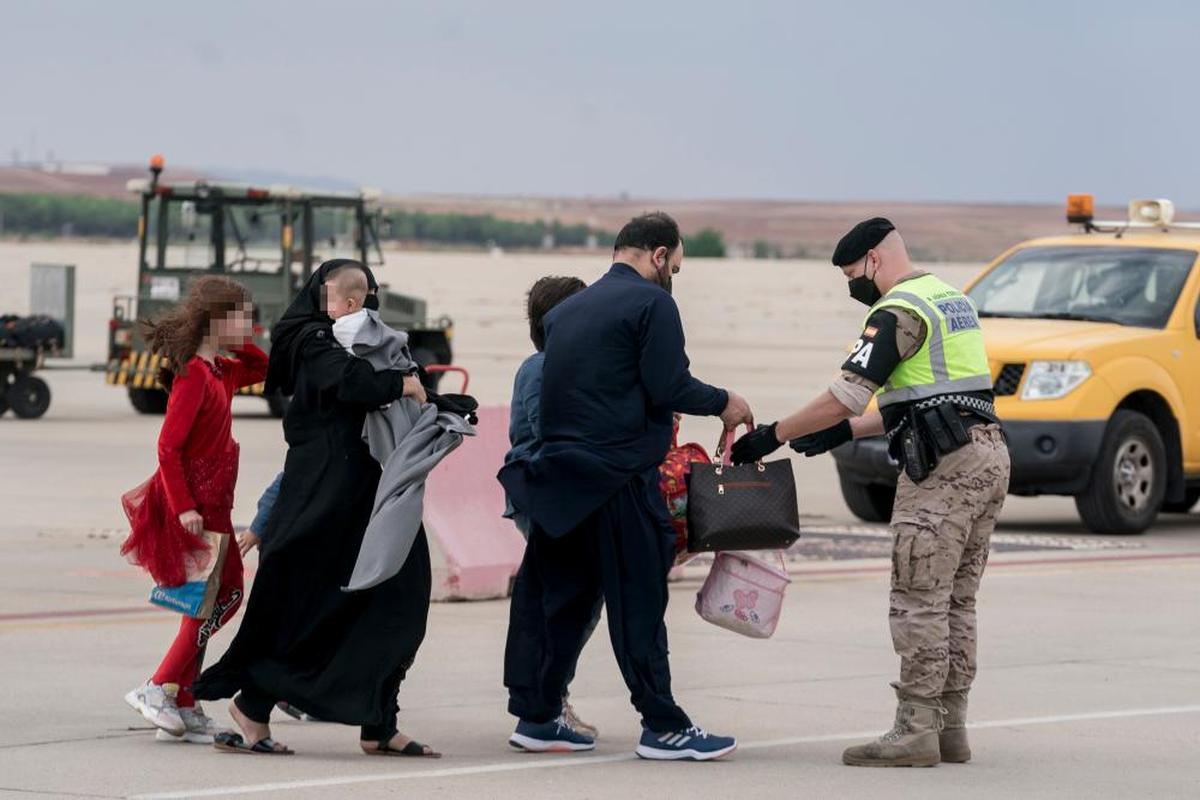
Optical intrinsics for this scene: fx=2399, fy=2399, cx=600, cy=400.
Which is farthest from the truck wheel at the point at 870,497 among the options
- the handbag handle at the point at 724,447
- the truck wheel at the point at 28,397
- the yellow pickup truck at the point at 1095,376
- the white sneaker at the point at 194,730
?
the truck wheel at the point at 28,397

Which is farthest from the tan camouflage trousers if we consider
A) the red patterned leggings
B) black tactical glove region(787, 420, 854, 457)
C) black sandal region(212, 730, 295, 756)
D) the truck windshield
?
the truck windshield

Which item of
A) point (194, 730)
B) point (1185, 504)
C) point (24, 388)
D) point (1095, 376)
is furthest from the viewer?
point (24, 388)

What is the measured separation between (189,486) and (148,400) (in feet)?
64.8

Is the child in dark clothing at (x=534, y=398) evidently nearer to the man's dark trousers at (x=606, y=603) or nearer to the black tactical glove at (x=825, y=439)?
the man's dark trousers at (x=606, y=603)

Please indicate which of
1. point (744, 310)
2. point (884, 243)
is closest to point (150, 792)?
point (884, 243)

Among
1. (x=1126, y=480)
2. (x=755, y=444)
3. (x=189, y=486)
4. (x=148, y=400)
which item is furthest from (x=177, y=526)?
(x=148, y=400)

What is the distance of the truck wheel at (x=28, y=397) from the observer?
26.4m

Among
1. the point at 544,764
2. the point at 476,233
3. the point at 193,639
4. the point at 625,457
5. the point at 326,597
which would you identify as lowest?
the point at 476,233

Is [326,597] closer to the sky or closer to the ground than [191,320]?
closer to the ground

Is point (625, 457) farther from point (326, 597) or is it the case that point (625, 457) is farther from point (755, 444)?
point (326, 597)

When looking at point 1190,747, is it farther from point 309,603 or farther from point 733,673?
point 309,603

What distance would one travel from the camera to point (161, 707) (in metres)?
8.39

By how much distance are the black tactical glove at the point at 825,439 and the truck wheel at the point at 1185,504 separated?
1000 centimetres

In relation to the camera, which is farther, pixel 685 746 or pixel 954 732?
pixel 954 732
